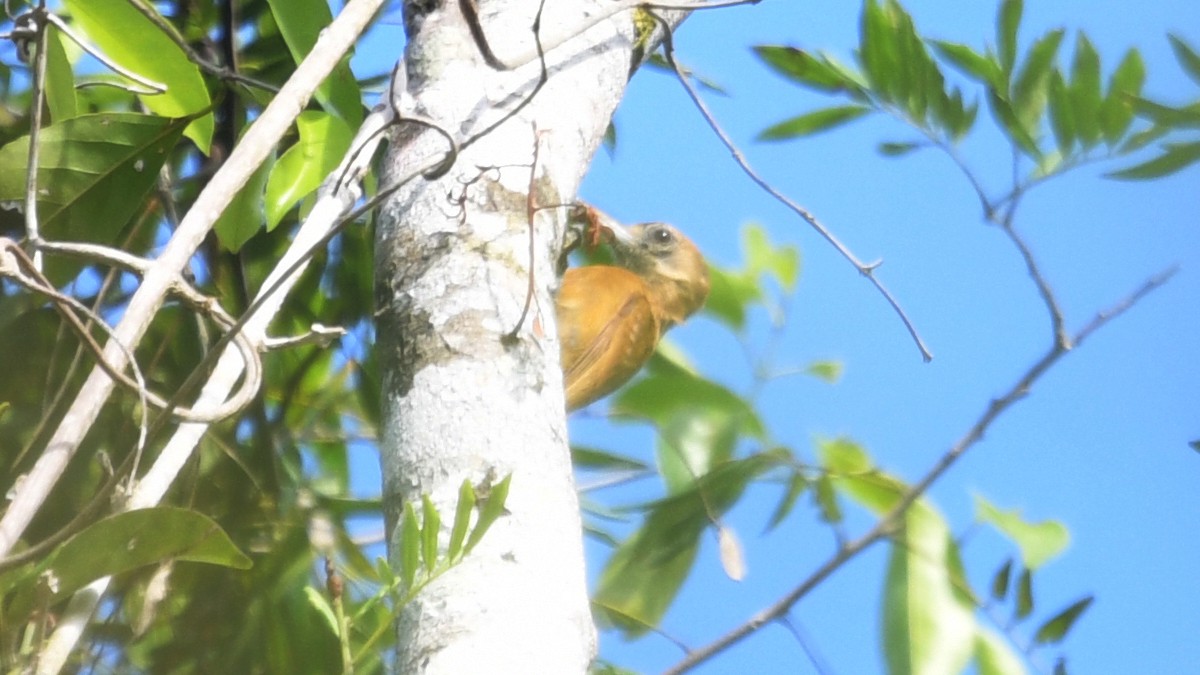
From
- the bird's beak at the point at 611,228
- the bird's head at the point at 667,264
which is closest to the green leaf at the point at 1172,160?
the bird's beak at the point at 611,228

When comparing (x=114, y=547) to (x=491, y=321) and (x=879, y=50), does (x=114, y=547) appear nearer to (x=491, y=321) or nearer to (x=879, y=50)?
(x=491, y=321)

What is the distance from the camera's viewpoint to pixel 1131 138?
1.50m

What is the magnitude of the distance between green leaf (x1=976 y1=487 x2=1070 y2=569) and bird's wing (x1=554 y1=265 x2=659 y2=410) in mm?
1042

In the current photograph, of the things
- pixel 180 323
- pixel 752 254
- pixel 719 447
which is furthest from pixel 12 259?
pixel 752 254

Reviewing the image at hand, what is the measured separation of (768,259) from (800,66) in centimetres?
55

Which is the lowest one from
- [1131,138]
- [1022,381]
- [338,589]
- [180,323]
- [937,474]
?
[338,589]

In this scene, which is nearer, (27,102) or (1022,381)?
(1022,381)

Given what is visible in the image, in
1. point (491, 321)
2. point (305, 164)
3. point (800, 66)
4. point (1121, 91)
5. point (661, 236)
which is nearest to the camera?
point (491, 321)

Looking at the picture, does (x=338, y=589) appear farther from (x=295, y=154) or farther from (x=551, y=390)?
(x=295, y=154)

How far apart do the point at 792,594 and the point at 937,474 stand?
0.20 m

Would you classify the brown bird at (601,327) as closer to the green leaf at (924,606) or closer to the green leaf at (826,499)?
the green leaf at (826,499)

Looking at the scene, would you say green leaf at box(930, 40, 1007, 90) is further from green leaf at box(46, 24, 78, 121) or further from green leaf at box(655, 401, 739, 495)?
green leaf at box(46, 24, 78, 121)

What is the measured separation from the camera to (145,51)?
1.34 metres

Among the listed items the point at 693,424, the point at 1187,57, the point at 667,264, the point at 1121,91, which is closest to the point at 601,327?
the point at 667,264
